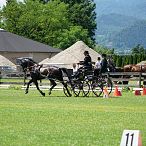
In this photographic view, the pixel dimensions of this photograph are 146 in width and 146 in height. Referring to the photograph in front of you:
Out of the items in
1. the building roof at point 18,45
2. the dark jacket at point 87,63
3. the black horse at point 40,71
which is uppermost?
the building roof at point 18,45

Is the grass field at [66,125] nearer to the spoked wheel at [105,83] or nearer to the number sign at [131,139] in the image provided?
the number sign at [131,139]

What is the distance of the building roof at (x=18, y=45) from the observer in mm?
85562

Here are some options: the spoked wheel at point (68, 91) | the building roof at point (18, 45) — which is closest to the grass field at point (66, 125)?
the spoked wheel at point (68, 91)

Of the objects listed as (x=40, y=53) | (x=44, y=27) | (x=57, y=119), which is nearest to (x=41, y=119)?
(x=57, y=119)

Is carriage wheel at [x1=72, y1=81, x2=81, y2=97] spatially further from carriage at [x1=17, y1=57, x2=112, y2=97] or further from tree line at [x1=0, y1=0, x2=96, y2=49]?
tree line at [x1=0, y1=0, x2=96, y2=49]

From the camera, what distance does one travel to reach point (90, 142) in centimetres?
1262

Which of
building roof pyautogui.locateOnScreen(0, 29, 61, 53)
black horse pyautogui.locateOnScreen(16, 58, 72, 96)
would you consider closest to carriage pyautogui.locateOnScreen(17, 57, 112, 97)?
black horse pyautogui.locateOnScreen(16, 58, 72, 96)

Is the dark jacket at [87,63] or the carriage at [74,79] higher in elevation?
the dark jacket at [87,63]

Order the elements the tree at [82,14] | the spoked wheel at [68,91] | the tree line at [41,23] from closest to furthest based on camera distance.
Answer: the spoked wheel at [68,91]
the tree line at [41,23]
the tree at [82,14]

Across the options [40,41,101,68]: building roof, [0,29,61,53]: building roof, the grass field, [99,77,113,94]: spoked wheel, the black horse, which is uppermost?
[0,29,61,53]: building roof

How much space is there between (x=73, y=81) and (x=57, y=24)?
6498 cm

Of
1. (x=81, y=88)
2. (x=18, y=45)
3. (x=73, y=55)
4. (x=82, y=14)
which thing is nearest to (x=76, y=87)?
(x=81, y=88)

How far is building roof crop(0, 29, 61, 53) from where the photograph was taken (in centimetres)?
8556

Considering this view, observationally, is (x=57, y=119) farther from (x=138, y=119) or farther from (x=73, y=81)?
(x=73, y=81)
